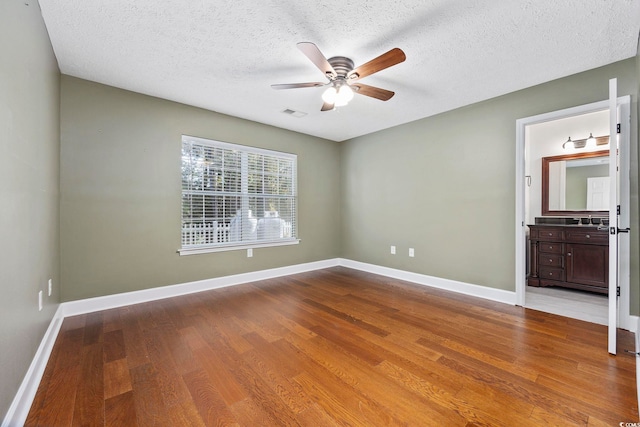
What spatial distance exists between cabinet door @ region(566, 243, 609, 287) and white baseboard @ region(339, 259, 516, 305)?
4.20 ft

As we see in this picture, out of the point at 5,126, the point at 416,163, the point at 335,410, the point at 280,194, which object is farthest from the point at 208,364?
the point at 416,163

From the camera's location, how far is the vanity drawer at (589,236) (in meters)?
3.47

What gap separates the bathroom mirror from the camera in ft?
12.7

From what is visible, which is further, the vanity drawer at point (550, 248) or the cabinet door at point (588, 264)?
the vanity drawer at point (550, 248)

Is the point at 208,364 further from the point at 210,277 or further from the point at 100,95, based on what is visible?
the point at 100,95

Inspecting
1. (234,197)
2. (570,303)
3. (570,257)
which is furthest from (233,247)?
(570,257)

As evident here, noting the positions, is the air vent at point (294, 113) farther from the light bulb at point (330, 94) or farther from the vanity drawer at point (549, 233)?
the vanity drawer at point (549, 233)

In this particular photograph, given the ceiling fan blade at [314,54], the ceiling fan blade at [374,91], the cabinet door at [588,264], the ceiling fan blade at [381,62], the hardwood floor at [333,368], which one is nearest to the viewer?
the hardwood floor at [333,368]

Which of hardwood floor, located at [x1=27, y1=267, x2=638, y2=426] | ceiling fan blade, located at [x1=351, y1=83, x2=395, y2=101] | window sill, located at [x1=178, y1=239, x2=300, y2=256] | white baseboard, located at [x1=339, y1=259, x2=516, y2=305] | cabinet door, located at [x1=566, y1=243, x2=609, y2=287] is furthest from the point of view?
window sill, located at [x1=178, y1=239, x2=300, y2=256]

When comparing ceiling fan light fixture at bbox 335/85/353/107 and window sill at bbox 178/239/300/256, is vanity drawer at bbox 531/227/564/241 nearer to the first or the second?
ceiling fan light fixture at bbox 335/85/353/107

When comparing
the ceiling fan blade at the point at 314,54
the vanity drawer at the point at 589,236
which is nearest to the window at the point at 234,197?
the ceiling fan blade at the point at 314,54

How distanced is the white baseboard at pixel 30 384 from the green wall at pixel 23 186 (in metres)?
0.05

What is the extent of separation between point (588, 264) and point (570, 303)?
0.77 metres

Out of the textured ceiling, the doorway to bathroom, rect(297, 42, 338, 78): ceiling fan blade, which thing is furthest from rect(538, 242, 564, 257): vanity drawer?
rect(297, 42, 338, 78): ceiling fan blade
